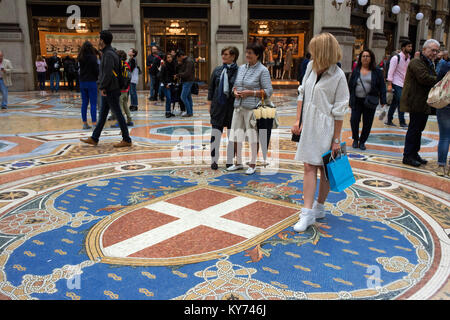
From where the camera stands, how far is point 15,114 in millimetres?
10172

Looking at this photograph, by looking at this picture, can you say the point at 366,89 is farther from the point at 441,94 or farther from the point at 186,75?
the point at 186,75

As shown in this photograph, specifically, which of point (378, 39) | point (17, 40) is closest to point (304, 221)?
point (17, 40)

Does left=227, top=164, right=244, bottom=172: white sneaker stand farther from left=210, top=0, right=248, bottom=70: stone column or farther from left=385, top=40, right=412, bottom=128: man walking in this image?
left=210, top=0, right=248, bottom=70: stone column

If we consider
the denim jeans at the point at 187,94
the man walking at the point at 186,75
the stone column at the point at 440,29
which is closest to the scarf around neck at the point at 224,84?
the man walking at the point at 186,75

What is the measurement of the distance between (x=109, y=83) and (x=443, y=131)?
15.6ft

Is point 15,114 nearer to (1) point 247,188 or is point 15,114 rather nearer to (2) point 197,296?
(1) point 247,188

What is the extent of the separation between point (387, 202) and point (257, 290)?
213 centimetres

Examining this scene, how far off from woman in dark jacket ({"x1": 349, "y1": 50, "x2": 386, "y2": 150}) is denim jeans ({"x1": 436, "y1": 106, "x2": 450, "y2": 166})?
1195 millimetres

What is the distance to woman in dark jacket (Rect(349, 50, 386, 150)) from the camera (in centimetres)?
631

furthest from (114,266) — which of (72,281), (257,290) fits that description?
(257,290)

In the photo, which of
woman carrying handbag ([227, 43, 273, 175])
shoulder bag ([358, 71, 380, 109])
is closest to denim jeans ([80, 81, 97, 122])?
woman carrying handbag ([227, 43, 273, 175])

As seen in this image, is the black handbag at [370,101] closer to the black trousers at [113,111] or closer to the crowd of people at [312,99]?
the crowd of people at [312,99]

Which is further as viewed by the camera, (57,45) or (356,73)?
(57,45)
